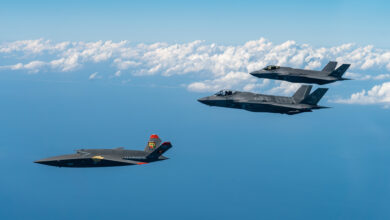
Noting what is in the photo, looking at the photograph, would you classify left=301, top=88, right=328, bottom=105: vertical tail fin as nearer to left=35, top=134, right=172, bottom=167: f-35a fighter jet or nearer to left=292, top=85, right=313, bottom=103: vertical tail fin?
left=292, top=85, right=313, bottom=103: vertical tail fin

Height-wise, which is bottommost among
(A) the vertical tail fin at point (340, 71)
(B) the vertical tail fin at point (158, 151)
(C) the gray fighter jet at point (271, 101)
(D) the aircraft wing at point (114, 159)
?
(D) the aircraft wing at point (114, 159)

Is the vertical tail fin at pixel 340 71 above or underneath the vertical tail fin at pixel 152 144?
above

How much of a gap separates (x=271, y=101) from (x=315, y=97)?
904 centimetres

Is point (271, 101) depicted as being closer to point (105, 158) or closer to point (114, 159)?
point (114, 159)

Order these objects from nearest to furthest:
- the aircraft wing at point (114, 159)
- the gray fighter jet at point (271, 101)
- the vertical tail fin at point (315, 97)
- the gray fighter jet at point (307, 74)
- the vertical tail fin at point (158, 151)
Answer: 1. the gray fighter jet at point (271, 101)
2. the vertical tail fin at point (315, 97)
3. the aircraft wing at point (114, 159)
4. the vertical tail fin at point (158, 151)
5. the gray fighter jet at point (307, 74)

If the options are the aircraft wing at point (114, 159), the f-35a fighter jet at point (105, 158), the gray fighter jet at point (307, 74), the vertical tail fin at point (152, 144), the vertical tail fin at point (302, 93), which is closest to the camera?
the f-35a fighter jet at point (105, 158)

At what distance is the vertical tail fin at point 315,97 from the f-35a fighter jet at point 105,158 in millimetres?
30580

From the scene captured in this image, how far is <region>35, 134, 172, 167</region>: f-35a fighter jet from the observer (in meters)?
66.1

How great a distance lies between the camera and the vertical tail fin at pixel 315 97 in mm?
65125

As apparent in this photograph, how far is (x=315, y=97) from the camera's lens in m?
65.5

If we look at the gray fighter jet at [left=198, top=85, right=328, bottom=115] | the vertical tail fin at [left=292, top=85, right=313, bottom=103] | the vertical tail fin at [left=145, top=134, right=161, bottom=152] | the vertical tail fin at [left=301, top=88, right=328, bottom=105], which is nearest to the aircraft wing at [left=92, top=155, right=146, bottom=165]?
the vertical tail fin at [left=145, top=134, right=161, bottom=152]

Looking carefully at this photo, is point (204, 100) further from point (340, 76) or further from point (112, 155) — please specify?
point (340, 76)

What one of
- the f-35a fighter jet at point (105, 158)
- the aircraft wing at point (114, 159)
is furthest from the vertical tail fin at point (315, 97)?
the aircraft wing at point (114, 159)

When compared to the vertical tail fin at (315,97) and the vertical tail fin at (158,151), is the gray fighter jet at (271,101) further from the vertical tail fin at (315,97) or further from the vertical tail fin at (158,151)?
the vertical tail fin at (158,151)
